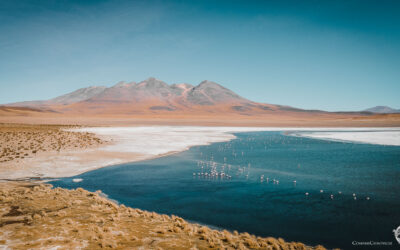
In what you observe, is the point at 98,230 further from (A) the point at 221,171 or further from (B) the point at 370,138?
(B) the point at 370,138

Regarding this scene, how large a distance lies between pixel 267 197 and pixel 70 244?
9.57 meters

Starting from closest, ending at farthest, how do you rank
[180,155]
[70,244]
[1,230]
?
[70,244]
[1,230]
[180,155]

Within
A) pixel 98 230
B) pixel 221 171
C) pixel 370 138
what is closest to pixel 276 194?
pixel 221 171

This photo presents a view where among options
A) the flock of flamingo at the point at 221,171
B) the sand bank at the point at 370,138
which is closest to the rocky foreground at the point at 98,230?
the flock of flamingo at the point at 221,171

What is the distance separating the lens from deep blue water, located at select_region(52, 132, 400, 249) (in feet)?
33.5

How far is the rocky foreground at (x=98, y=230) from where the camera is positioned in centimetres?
786

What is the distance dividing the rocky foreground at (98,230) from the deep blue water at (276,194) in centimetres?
142

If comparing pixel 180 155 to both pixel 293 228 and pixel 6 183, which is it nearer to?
pixel 6 183

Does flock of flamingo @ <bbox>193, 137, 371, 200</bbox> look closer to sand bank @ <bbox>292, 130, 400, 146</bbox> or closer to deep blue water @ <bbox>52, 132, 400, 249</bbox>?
deep blue water @ <bbox>52, 132, 400, 249</bbox>

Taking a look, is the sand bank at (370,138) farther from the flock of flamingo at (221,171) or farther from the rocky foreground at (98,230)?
the rocky foreground at (98,230)

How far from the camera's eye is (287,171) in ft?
64.5

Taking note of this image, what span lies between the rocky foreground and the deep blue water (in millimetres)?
1422

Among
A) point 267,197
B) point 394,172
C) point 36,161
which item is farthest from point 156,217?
point 394,172

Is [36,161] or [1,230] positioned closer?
[1,230]
